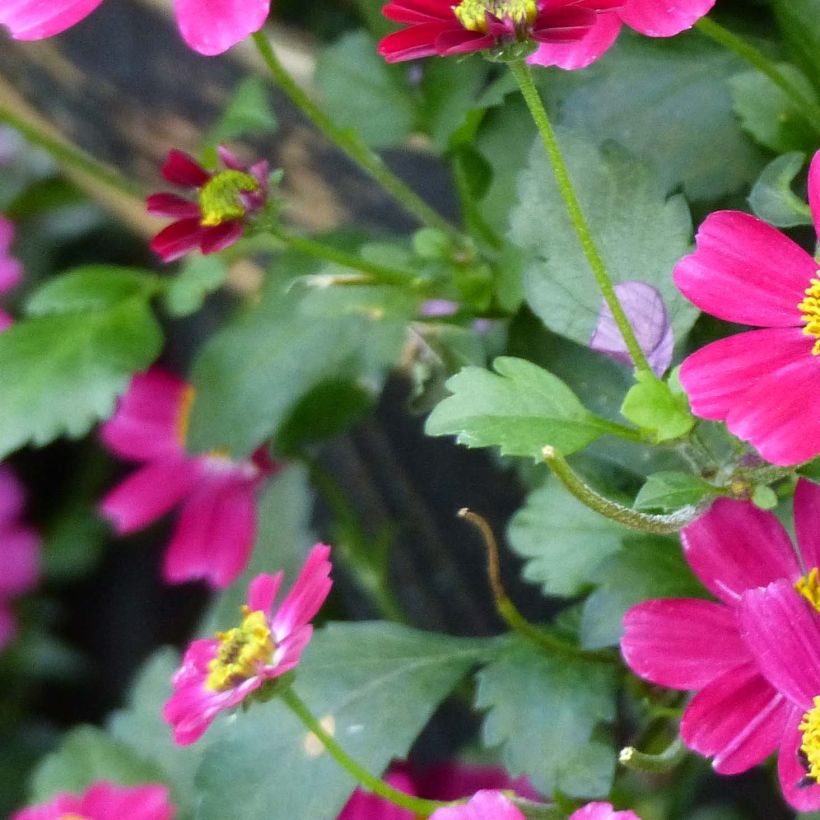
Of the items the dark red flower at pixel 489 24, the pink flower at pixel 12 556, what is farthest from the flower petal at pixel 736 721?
the pink flower at pixel 12 556

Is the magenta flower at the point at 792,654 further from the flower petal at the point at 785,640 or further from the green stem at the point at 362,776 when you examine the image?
the green stem at the point at 362,776

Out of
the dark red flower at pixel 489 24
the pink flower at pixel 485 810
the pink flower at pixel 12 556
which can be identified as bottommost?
the pink flower at pixel 12 556

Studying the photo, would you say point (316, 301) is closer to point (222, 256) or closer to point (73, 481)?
point (222, 256)

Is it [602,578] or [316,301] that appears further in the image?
[316,301]

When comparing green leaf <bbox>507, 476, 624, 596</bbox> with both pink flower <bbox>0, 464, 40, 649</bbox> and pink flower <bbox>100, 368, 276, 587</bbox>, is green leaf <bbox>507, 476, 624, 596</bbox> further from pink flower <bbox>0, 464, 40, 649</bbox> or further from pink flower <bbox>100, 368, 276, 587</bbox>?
pink flower <bbox>0, 464, 40, 649</bbox>

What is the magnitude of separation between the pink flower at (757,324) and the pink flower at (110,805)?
1.41 ft

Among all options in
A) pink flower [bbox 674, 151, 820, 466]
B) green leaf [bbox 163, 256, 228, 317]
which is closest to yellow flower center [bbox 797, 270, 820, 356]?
pink flower [bbox 674, 151, 820, 466]

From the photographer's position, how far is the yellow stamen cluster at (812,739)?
0.33 meters

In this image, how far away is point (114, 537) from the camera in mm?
1188

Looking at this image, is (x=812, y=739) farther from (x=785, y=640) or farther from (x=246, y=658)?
(x=246, y=658)

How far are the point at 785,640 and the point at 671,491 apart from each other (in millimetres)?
53

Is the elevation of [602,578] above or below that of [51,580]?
above

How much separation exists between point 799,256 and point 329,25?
54cm

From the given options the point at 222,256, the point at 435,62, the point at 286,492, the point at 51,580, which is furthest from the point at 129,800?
the point at 51,580
